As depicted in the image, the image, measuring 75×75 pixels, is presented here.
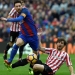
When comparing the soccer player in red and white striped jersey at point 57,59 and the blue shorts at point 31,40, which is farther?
the blue shorts at point 31,40

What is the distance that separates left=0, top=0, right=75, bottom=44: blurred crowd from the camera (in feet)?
75.3

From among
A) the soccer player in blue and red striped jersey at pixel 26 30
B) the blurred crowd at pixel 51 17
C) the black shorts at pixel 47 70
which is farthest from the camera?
the blurred crowd at pixel 51 17

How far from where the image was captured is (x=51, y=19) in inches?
986

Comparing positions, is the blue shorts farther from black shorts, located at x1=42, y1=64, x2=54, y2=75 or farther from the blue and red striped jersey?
black shorts, located at x1=42, y1=64, x2=54, y2=75

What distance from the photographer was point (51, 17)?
988 inches

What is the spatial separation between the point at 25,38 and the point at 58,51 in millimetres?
2860

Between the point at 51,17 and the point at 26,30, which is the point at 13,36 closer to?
the point at 26,30

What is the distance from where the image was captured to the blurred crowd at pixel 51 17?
22953mm

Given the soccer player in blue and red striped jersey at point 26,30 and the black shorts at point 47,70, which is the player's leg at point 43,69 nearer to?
the black shorts at point 47,70

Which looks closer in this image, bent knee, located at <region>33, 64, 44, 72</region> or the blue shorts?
bent knee, located at <region>33, 64, 44, 72</region>

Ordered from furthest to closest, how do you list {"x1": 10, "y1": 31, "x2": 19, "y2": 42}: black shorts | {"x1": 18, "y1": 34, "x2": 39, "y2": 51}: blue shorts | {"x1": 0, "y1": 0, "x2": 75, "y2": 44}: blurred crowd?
{"x1": 0, "y1": 0, "x2": 75, "y2": 44}: blurred crowd < {"x1": 10, "y1": 31, "x2": 19, "y2": 42}: black shorts < {"x1": 18, "y1": 34, "x2": 39, "y2": 51}: blue shorts

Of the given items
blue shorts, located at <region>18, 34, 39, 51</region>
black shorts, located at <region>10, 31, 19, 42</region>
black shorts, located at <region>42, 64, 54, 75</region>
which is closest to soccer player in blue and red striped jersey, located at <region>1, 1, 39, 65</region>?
blue shorts, located at <region>18, 34, 39, 51</region>

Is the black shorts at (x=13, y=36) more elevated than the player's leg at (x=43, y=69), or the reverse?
the player's leg at (x=43, y=69)

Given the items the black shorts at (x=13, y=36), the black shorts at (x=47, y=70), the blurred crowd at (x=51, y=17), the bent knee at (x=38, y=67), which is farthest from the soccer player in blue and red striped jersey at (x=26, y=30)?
the blurred crowd at (x=51, y=17)
